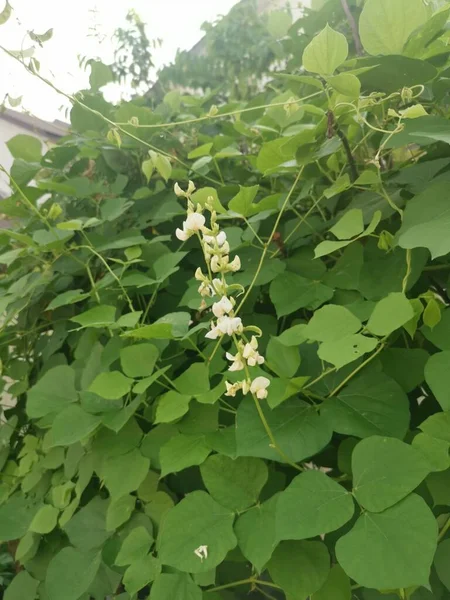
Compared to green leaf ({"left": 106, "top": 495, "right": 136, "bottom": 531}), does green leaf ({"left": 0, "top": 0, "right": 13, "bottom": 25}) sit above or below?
above

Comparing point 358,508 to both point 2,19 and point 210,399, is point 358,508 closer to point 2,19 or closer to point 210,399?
point 210,399

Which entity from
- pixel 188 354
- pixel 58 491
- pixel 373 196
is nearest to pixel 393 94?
pixel 373 196

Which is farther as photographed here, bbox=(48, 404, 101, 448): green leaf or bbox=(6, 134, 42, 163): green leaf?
bbox=(6, 134, 42, 163): green leaf

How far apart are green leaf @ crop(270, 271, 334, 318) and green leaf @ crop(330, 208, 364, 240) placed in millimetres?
70

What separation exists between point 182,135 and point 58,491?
64 centimetres

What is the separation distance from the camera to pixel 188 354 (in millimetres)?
608

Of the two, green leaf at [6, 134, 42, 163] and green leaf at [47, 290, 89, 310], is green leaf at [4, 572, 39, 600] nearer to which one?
green leaf at [47, 290, 89, 310]

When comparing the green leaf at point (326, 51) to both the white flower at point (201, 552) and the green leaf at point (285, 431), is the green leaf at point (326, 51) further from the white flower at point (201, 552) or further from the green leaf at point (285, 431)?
the white flower at point (201, 552)

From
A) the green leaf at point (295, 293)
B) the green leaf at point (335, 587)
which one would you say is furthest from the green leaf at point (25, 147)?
the green leaf at point (335, 587)

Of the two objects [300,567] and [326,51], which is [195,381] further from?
[326,51]

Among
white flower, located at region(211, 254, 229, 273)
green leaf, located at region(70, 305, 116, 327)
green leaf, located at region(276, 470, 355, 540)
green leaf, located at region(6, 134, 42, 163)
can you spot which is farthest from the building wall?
green leaf, located at region(276, 470, 355, 540)

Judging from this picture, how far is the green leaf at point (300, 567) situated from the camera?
0.38 meters

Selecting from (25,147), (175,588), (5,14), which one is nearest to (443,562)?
(175,588)

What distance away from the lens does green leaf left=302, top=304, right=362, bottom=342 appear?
41cm
